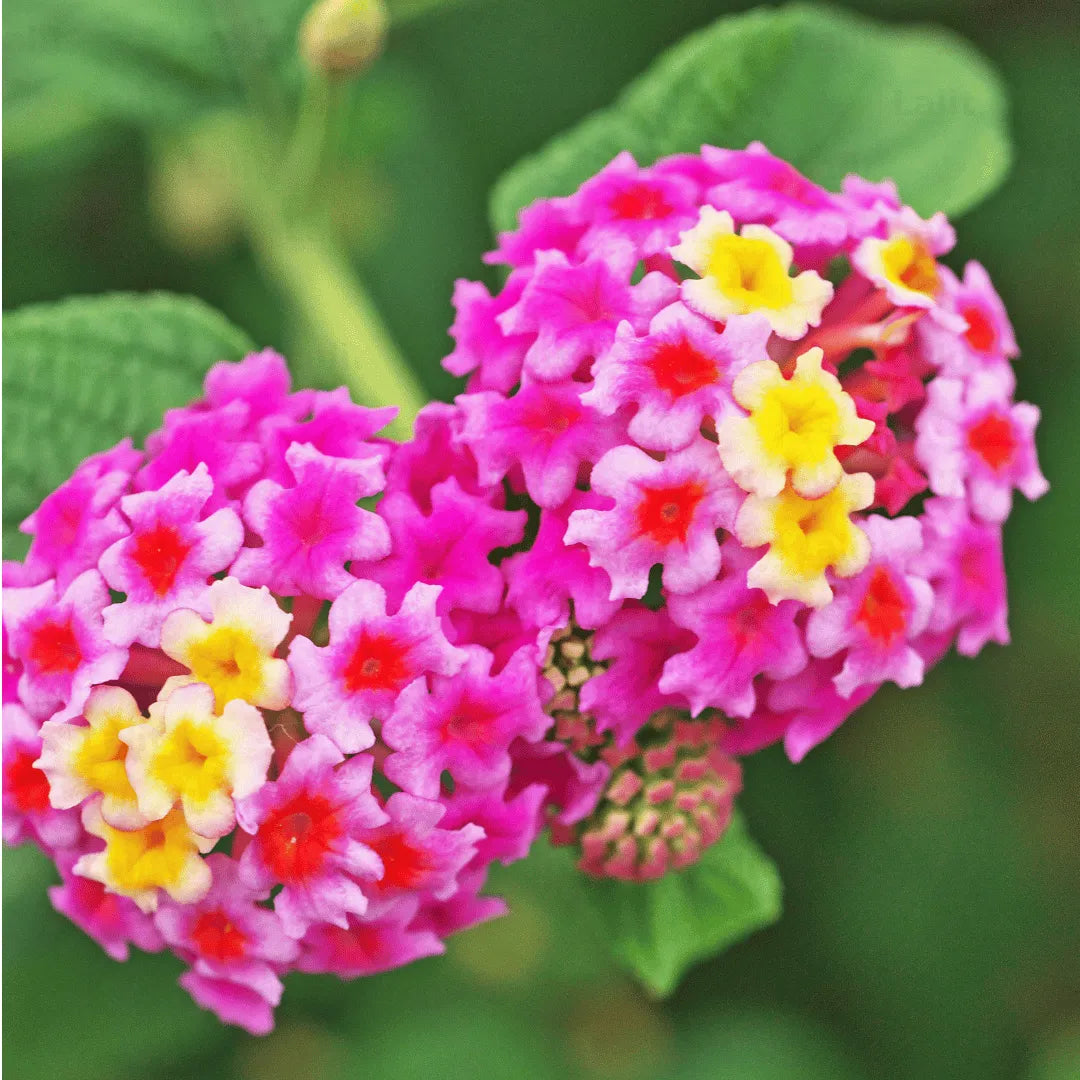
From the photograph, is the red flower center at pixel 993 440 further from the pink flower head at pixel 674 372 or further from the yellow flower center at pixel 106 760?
the yellow flower center at pixel 106 760

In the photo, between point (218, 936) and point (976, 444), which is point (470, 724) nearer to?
point (218, 936)

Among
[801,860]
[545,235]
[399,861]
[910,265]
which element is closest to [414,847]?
[399,861]

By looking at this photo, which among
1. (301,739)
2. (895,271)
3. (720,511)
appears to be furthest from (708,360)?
(301,739)

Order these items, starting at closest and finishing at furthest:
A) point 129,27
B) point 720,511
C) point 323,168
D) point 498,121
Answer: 1. point 720,511
2. point 129,27
3. point 323,168
4. point 498,121

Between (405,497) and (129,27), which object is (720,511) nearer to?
(405,497)

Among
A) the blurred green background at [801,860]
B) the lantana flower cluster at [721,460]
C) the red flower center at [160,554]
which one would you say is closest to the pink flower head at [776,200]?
the lantana flower cluster at [721,460]
